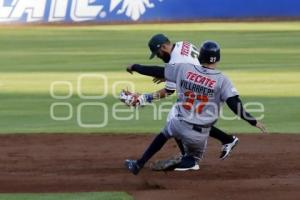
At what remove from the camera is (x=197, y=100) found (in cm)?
901

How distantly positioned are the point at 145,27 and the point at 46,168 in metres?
27.6

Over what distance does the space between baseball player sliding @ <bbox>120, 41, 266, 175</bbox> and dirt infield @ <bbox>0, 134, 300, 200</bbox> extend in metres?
0.32

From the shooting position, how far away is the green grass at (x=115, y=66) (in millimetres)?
14073

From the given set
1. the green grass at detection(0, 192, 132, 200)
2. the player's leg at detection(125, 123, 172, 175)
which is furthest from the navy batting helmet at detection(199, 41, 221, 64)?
the green grass at detection(0, 192, 132, 200)

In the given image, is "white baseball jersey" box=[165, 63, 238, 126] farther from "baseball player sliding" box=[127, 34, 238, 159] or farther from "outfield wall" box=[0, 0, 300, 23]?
"outfield wall" box=[0, 0, 300, 23]

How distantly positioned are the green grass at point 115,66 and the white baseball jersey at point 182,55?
354cm

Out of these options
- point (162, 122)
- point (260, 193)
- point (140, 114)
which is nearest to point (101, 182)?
point (260, 193)

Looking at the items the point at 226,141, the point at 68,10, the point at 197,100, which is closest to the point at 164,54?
the point at 197,100

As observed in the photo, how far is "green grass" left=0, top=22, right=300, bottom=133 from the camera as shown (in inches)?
554

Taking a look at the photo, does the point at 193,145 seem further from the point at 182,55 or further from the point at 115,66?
the point at 115,66

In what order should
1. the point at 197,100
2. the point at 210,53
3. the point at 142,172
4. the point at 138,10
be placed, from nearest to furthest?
the point at 210,53 < the point at 197,100 < the point at 142,172 < the point at 138,10

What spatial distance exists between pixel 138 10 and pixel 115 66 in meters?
17.4

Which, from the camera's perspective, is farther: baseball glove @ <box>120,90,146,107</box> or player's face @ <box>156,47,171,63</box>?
baseball glove @ <box>120,90,146,107</box>

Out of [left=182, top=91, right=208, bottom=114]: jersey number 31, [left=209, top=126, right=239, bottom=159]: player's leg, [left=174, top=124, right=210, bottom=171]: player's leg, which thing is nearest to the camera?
[left=182, top=91, right=208, bottom=114]: jersey number 31
